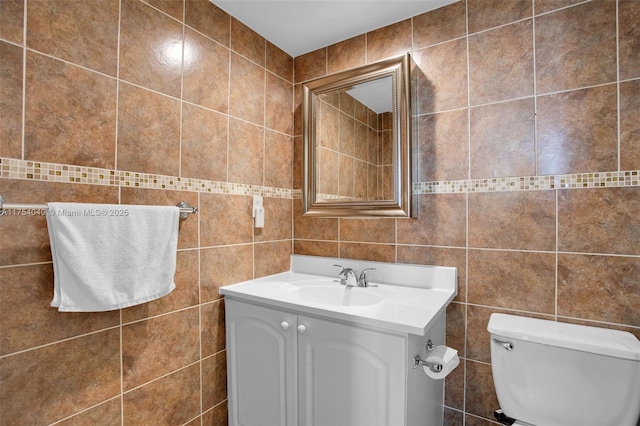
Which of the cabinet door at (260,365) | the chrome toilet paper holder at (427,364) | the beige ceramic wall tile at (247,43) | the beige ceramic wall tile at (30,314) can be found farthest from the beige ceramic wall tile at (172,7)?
the chrome toilet paper holder at (427,364)

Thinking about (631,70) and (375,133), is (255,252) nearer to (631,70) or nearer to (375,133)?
(375,133)

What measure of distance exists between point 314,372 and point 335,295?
Answer: 429 millimetres

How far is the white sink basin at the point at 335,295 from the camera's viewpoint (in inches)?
60.2

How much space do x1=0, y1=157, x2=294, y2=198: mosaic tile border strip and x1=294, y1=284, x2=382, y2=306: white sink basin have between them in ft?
1.98

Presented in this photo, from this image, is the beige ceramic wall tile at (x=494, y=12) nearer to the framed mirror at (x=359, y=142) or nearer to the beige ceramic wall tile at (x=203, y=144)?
the framed mirror at (x=359, y=142)

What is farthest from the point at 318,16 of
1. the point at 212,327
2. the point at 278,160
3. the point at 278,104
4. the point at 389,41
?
the point at 212,327

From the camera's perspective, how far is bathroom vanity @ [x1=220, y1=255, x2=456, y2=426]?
1075 mm

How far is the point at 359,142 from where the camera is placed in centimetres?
169

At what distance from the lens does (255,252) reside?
5.68ft

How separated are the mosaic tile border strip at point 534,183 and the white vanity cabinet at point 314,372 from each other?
2.38 ft

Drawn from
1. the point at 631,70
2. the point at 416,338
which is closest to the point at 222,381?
the point at 416,338

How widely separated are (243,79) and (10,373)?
4.81ft

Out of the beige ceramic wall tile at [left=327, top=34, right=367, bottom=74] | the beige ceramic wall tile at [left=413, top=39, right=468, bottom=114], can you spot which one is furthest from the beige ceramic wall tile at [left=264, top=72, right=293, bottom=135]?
the beige ceramic wall tile at [left=413, top=39, right=468, bottom=114]

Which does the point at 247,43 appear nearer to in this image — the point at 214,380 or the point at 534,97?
the point at 534,97
